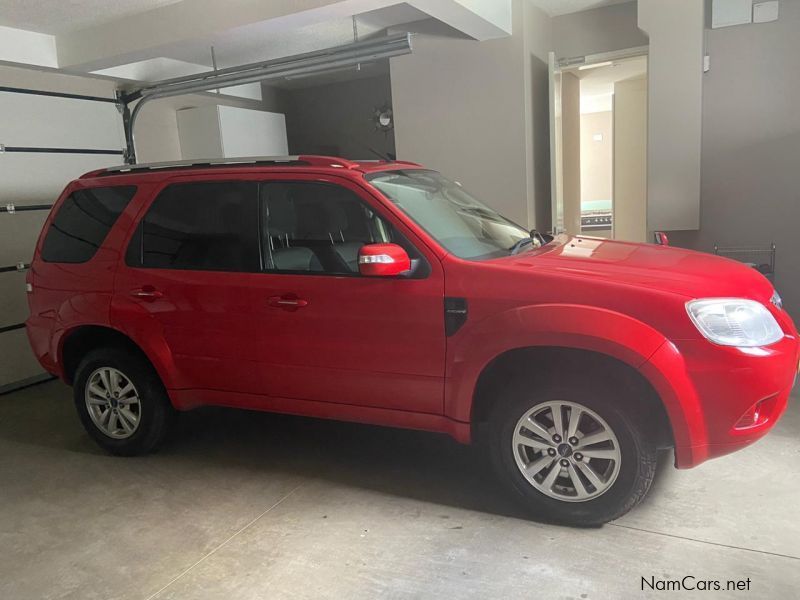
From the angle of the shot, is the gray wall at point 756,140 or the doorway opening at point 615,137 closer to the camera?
the gray wall at point 756,140

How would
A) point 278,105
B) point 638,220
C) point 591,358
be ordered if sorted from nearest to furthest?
point 591,358, point 278,105, point 638,220

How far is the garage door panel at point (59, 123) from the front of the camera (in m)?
5.52

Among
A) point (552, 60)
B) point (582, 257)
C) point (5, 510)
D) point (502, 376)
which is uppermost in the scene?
point (552, 60)

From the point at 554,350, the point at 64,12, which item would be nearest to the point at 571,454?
the point at 554,350

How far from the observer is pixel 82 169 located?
6.16 m

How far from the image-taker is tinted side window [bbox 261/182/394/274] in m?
3.08

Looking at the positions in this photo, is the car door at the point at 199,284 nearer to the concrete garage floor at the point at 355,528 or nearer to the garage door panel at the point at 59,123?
the concrete garage floor at the point at 355,528

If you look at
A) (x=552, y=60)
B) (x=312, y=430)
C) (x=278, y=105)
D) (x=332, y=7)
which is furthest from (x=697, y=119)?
(x=278, y=105)

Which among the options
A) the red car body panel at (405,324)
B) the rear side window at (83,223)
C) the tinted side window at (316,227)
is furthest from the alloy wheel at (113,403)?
the tinted side window at (316,227)

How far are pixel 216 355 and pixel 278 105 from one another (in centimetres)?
646

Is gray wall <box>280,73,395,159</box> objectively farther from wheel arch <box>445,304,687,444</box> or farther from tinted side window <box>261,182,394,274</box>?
wheel arch <box>445,304,687,444</box>

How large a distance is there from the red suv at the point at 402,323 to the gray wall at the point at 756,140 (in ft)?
10.2

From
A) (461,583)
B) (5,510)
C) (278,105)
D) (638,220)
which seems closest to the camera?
(461,583)

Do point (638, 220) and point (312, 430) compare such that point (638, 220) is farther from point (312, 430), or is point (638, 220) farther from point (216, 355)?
point (216, 355)
